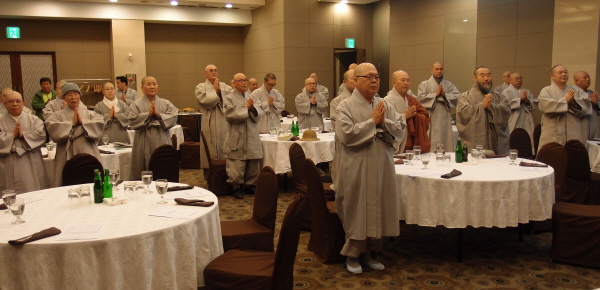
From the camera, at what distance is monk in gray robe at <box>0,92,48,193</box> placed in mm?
5059

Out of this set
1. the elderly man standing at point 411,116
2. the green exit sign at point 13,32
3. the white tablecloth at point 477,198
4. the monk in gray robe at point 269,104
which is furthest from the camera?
the green exit sign at point 13,32

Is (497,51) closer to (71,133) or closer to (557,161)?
(557,161)

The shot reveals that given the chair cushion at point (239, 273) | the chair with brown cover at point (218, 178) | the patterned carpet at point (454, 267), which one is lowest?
the patterned carpet at point (454, 267)

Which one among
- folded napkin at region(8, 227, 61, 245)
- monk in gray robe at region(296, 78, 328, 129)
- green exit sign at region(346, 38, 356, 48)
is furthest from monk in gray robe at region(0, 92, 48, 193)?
green exit sign at region(346, 38, 356, 48)

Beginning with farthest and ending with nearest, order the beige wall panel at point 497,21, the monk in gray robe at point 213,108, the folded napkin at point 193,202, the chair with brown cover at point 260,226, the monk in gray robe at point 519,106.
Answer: the beige wall panel at point 497,21, the monk in gray robe at point 519,106, the monk in gray robe at point 213,108, the chair with brown cover at point 260,226, the folded napkin at point 193,202

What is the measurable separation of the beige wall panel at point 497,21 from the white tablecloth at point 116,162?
322 inches

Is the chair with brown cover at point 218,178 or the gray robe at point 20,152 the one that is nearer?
the gray robe at point 20,152

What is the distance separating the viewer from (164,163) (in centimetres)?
570

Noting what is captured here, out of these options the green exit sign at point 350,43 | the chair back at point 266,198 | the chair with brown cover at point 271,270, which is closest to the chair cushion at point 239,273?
the chair with brown cover at point 271,270

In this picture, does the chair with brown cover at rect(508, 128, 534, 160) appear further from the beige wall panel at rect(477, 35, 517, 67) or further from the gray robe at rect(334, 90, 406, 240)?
the beige wall panel at rect(477, 35, 517, 67)

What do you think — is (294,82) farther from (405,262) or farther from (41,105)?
(405,262)

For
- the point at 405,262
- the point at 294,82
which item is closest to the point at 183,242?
the point at 405,262

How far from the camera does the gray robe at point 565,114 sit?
7.15 m

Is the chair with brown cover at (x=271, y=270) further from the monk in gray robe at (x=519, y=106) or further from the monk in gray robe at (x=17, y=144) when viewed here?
the monk in gray robe at (x=519, y=106)
